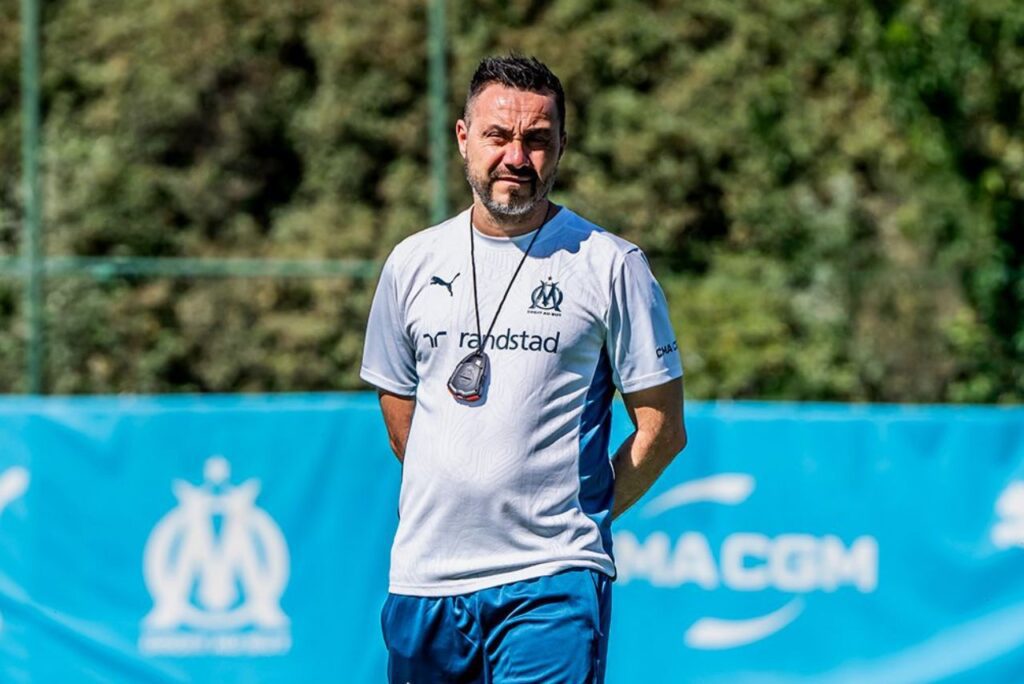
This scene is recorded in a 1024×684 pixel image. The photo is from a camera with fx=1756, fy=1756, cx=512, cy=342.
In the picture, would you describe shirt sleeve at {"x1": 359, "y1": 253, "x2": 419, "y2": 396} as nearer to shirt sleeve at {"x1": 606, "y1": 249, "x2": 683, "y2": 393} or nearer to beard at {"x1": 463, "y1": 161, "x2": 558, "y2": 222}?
beard at {"x1": 463, "y1": 161, "x2": 558, "y2": 222}

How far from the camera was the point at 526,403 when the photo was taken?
4023 millimetres

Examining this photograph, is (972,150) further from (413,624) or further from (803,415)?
(413,624)

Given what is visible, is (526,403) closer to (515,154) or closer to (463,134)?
(515,154)

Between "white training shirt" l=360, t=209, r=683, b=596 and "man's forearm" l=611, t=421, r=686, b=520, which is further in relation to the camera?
"man's forearm" l=611, t=421, r=686, b=520

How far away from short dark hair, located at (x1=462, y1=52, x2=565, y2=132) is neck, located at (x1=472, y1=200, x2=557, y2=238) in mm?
202

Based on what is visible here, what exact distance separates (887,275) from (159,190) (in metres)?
6.36

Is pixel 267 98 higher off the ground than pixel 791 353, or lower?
higher

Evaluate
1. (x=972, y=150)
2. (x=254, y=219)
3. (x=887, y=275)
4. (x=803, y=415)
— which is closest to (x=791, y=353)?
(x=887, y=275)

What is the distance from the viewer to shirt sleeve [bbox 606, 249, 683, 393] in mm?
4082

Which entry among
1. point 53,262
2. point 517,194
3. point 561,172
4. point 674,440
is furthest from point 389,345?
point 561,172

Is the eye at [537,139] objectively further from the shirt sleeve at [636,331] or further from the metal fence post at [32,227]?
the metal fence post at [32,227]

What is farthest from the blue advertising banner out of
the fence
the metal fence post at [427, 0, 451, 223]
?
the metal fence post at [427, 0, 451, 223]

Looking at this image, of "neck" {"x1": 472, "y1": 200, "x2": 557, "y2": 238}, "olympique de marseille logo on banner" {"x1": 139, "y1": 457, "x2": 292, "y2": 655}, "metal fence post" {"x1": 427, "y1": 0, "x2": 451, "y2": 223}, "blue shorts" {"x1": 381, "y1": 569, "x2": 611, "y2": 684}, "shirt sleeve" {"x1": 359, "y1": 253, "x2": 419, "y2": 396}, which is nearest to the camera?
"blue shorts" {"x1": 381, "y1": 569, "x2": 611, "y2": 684}

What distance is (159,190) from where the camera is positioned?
15.6 meters
